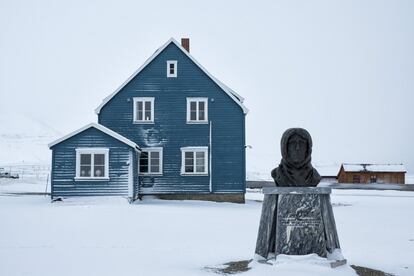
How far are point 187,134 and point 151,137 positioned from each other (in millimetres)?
2110

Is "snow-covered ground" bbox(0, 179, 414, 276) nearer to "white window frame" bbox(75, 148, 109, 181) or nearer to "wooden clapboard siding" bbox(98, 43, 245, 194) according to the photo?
"white window frame" bbox(75, 148, 109, 181)

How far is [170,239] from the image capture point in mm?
13742

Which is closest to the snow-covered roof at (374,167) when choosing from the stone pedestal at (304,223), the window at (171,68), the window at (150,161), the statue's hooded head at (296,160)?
the window at (150,161)

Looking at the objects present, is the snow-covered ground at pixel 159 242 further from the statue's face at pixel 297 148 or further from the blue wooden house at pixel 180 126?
the blue wooden house at pixel 180 126

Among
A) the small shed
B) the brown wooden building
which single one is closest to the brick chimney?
the small shed

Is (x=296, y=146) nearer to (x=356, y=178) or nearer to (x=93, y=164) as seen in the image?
(x=93, y=164)

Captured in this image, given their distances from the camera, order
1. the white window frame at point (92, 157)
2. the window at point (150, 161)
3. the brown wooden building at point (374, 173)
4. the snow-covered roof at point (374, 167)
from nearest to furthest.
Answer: the white window frame at point (92, 157) → the window at point (150, 161) → the brown wooden building at point (374, 173) → the snow-covered roof at point (374, 167)

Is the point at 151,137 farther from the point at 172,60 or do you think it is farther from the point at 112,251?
the point at 112,251

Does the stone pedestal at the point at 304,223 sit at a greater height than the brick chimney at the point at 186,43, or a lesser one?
lesser

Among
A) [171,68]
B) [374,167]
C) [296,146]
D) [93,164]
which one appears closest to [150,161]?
[93,164]

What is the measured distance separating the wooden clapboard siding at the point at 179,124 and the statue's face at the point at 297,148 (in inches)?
722

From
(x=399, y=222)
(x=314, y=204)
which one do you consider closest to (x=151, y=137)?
(x=399, y=222)

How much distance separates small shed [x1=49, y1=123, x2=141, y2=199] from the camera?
25.5m

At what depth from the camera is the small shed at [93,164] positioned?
2548 centimetres
